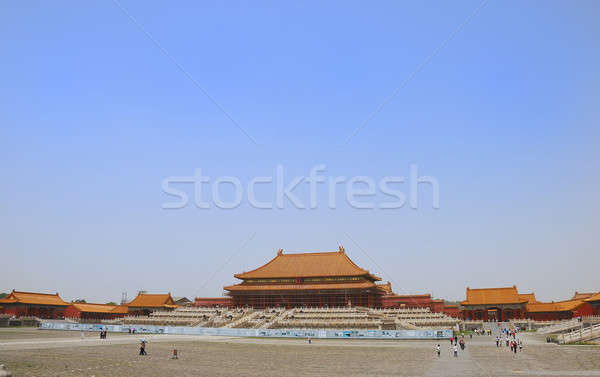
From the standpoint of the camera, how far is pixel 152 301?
101 m

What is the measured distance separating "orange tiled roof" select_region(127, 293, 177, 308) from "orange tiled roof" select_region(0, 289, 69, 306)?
15107mm

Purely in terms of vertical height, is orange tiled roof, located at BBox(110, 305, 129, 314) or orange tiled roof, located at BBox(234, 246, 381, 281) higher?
orange tiled roof, located at BBox(234, 246, 381, 281)

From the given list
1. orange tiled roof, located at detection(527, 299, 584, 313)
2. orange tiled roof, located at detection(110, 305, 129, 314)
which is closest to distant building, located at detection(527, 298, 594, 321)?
orange tiled roof, located at detection(527, 299, 584, 313)

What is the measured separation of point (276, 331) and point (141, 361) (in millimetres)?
33072

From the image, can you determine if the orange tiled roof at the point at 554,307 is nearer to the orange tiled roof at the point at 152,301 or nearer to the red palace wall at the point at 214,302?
the red palace wall at the point at 214,302

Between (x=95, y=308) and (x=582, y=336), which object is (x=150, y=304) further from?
(x=582, y=336)

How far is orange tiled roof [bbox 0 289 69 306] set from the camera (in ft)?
300

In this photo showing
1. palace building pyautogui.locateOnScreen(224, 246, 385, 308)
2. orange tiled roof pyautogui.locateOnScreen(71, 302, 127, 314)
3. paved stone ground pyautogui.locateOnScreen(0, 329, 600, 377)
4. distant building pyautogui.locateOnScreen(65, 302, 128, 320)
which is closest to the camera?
paved stone ground pyautogui.locateOnScreen(0, 329, 600, 377)

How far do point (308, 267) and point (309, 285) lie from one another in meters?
6.36

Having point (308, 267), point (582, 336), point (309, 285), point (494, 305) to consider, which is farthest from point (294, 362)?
point (494, 305)

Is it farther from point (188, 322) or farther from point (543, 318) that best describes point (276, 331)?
point (543, 318)

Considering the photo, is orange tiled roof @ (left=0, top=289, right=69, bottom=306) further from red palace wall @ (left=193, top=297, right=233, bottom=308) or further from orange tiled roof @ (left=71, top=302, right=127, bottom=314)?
red palace wall @ (left=193, top=297, right=233, bottom=308)

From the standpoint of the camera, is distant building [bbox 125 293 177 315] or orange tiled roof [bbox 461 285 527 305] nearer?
orange tiled roof [bbox 461 285 527 305]

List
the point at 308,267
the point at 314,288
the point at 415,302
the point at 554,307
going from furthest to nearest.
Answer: the point at 308,267, the point at 554,307, the point at 314,288, the point at 415,302
